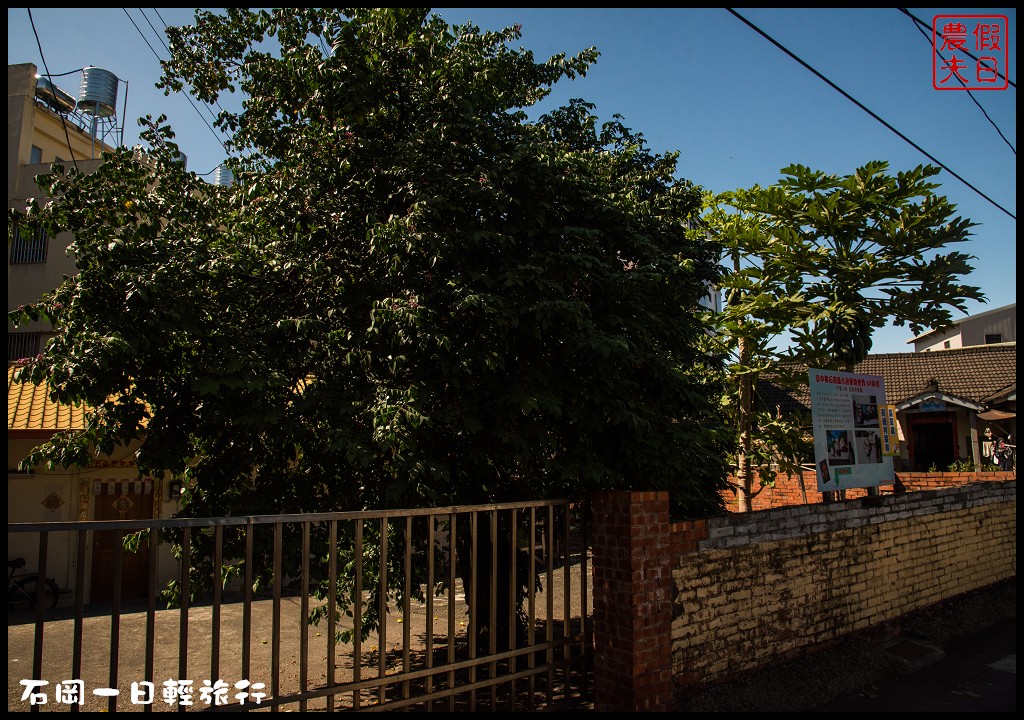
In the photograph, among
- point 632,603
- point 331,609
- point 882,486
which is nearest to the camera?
point 331,609

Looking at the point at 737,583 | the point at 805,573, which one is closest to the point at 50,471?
the point at 737,583

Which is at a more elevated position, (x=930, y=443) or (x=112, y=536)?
(x=930, y=443)

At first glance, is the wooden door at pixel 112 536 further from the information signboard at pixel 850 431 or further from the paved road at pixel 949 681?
the paved road at pixel 949 681

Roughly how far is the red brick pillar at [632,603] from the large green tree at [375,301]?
431 mm

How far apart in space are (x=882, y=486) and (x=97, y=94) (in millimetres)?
23217

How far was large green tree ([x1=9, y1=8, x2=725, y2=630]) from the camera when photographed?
4.95m

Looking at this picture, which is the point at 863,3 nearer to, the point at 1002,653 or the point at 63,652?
the point at 1002,653

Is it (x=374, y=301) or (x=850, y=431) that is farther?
(x=850, y=431)

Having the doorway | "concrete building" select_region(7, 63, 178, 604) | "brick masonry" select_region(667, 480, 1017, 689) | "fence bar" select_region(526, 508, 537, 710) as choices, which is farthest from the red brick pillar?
the doorway

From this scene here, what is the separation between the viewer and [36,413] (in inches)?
405

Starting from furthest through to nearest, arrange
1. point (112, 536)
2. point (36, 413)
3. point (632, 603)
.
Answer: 1. point (112, 536)
2. point (36, 413)
3. point (632, 603)

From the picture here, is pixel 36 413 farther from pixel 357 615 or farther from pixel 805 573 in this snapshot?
pixel 805 573

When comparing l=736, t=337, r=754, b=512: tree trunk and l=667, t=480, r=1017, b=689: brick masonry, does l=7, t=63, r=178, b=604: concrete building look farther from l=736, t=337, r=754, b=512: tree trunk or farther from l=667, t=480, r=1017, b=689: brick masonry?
l=736, t=337, r=754, b=512: tree trunk

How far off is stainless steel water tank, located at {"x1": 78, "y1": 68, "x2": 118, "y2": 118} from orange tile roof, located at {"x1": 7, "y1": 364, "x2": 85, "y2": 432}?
12.2 metres
